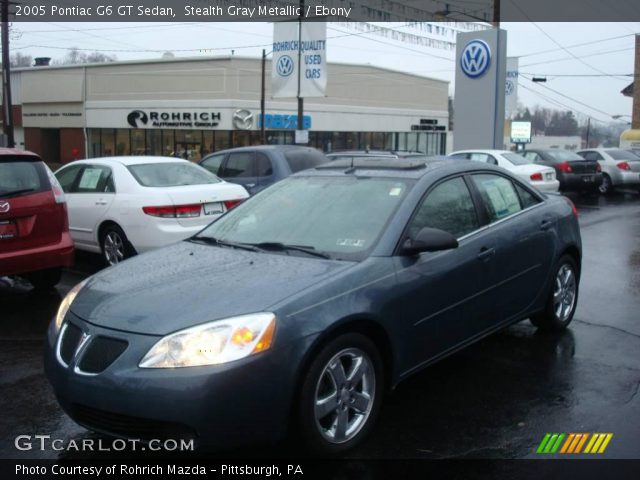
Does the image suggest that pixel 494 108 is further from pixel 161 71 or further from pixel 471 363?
pixel 161 71

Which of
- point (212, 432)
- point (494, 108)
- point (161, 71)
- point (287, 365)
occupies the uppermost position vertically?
point (161, 71)

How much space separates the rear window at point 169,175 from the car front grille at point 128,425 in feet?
17.7

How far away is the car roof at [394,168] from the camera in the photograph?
185 inches

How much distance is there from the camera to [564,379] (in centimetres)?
481

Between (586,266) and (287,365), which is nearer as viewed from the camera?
(287,365)

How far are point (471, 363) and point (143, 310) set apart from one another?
2.70 m

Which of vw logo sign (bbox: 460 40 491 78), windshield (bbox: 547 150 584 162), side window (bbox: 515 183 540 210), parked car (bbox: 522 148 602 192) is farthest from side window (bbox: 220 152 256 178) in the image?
windshield (bbox: 547 150 584 162)

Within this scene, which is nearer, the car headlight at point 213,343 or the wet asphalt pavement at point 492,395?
the car headlight at point 213,343

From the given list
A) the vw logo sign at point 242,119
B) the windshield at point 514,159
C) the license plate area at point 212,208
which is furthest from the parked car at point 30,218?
the vw logo sign at point 242,119

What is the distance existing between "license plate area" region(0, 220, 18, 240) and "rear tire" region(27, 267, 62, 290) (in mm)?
986

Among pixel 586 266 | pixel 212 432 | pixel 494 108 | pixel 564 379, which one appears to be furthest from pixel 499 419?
pixel 494 108

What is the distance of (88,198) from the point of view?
29.3 ft

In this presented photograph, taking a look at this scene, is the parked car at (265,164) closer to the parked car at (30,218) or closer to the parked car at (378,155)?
the parked car at (378,155)

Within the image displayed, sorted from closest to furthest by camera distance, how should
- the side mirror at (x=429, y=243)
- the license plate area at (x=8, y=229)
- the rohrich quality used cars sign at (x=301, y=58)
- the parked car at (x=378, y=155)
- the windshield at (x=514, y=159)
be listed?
the side mirror at (x=429, y=243) < the parked car at (x=378, y=155) < the license plate area at (x=8, y=229) < the windshield at (x=514, y=159) < the rohrich quality used cars sign at (x=301, y=58)
